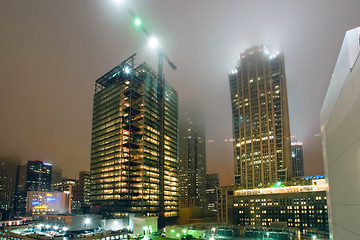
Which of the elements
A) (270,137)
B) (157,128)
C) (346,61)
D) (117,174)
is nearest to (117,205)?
(117,174)

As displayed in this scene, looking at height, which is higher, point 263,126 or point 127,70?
point 127,70

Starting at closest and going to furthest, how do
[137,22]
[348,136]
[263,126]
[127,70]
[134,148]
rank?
[348,136] < [134,148] < [127,70] < [137,22] < [263,126]

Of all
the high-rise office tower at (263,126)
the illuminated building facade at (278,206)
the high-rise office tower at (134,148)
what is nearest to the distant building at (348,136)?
the high-rise office tower at (134,148)

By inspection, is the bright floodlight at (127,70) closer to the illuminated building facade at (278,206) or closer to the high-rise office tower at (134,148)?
the high-rise office tower at (134,148)

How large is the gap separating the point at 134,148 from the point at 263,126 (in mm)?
85531

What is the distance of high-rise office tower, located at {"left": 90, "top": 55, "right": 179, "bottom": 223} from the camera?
140 metres

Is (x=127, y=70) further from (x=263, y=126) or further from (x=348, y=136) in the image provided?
(x=348, y=136)


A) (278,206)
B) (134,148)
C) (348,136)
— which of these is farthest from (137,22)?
(348,136)

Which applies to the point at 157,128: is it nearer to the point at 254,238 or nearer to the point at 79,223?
the point at 79,223

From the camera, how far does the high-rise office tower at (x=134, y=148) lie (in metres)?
140

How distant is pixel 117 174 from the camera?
142m

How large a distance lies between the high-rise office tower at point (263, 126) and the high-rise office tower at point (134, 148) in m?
48.2

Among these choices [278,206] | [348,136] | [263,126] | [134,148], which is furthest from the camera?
[263,126]

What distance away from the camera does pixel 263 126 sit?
186m
